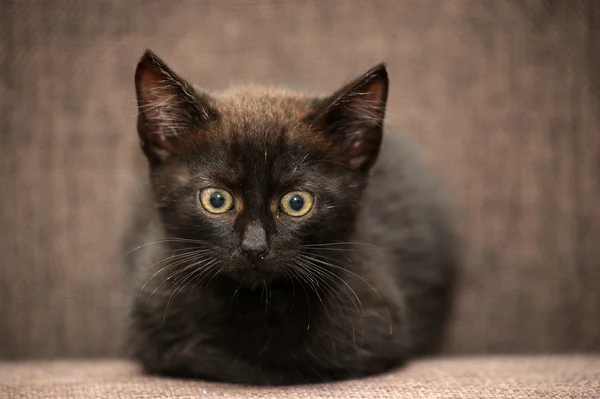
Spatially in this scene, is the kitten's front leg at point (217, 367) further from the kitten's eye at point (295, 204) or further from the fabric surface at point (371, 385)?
the kitten's eye at point (295, 204)

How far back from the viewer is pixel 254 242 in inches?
48.7

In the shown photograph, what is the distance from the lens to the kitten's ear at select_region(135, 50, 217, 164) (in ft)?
4.39

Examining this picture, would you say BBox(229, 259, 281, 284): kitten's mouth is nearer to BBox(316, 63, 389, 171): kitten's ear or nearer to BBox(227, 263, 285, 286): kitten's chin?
BBox(227, 263, 285, 286): kitten's chin

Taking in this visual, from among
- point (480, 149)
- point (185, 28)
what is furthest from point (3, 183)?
point (480, 149)

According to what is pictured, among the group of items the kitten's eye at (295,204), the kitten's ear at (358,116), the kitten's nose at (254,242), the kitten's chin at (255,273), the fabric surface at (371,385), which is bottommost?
the fabric surface at (371,385)

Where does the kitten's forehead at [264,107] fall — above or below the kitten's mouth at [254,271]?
above

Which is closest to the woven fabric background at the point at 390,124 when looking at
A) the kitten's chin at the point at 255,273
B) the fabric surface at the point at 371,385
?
the fabric surface at the point at 371,385

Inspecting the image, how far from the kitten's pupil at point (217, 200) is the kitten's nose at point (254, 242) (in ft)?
0.26

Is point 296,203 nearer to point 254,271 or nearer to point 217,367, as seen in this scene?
point 254,271

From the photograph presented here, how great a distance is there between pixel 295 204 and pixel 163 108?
30 cm

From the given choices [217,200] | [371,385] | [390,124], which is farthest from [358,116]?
[390,124]

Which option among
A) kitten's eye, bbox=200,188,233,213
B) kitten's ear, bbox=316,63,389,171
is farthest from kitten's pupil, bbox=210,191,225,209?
kitten's ear, bbox=316,63,389,171

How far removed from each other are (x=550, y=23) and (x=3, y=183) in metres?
1.53

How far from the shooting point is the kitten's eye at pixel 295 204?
1.31 metres
